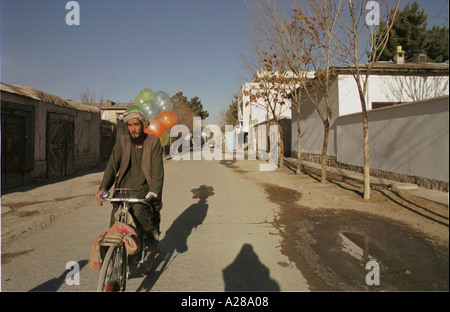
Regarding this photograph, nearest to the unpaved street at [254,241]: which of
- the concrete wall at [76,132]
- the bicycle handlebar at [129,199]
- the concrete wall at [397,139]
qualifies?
the concrete wall at [397,139]

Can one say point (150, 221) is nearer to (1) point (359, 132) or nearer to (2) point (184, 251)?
(2) point (184, 251)

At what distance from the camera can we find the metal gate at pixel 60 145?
11938mm

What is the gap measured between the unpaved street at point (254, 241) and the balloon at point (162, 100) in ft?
13.7

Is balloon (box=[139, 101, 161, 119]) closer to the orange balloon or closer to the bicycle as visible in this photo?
the orange balloon

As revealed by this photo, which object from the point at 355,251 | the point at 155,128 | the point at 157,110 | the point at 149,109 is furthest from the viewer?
the point at 157,110

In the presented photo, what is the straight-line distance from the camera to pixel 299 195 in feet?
30.1

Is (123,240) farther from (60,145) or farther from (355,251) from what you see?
(60,145)

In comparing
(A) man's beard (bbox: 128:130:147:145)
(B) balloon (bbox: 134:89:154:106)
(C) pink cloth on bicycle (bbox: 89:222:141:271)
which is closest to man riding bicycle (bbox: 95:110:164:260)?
(A) man's beard (bbox: 128:130:147:145)

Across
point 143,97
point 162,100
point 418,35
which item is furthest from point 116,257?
point 143,97

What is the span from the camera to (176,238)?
513 centimetres

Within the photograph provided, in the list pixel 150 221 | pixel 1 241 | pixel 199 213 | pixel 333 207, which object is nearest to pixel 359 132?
pixel 333 207

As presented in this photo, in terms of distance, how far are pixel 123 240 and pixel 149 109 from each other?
345 inches

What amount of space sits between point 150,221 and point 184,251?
126cm

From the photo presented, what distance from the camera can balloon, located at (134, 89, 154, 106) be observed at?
12.0m
